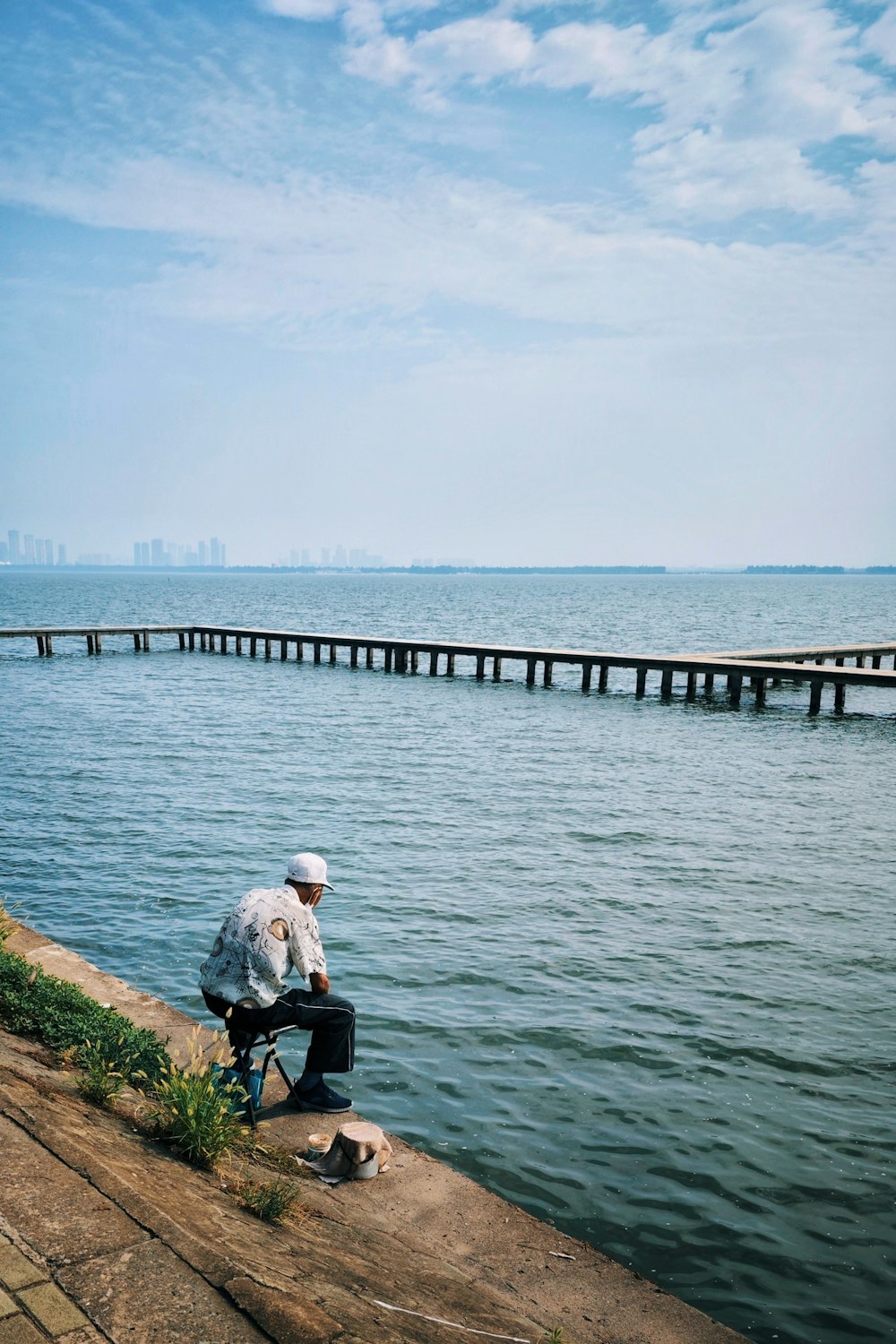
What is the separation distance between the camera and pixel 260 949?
21.1ft

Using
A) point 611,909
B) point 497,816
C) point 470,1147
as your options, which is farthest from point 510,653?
point 470,1147

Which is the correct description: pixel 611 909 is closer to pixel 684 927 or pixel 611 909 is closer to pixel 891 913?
pixel 684 927

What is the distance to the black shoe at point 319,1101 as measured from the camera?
283 inches

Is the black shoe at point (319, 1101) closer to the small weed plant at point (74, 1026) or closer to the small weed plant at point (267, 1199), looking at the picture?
the small weed plant at point (74, 1026)

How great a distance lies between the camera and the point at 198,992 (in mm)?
10398

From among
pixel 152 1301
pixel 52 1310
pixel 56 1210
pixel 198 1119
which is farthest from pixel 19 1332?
pixel 198 1119

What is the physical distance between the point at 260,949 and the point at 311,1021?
72 cm

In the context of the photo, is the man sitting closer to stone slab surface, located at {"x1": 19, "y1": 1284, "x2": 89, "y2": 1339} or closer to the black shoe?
the black shoe

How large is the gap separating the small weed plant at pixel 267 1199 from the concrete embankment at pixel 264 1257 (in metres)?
0.10

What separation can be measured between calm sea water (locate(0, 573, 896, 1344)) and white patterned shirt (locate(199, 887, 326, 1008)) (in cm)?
211

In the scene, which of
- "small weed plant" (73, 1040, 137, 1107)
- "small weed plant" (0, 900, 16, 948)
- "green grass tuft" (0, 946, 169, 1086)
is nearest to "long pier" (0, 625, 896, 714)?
"small weed plant" (0, 900, 16, 948)

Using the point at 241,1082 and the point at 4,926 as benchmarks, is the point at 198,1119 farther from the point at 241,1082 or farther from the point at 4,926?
the point at 4,926

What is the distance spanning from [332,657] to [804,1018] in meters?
39.2

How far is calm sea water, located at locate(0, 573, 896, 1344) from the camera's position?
23.0ft
